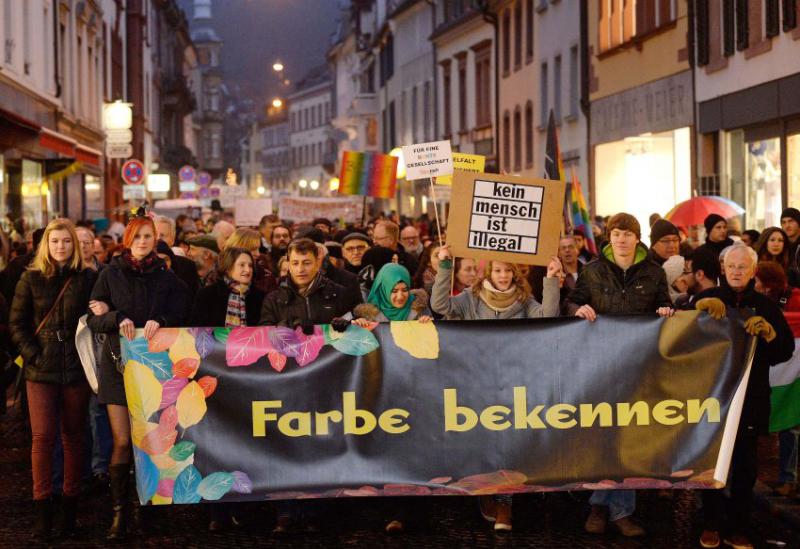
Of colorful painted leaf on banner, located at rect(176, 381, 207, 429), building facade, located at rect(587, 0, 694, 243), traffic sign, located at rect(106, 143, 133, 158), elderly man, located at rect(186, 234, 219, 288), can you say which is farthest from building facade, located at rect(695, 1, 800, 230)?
colorful painted leaf on banner, located at rect(176, 381, 207, 429)

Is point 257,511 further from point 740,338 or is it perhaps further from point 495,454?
point 740,338

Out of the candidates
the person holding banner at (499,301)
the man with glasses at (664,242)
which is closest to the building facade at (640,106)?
the man with glasses at (664,242)

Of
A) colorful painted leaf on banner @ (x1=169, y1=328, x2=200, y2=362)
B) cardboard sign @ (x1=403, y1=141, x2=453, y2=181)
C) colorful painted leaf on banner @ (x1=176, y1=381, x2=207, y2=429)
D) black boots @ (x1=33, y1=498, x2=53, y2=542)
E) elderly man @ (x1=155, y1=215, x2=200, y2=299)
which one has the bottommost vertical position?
black boots @ (x1=33, y1=498, x2=53, y2=542)

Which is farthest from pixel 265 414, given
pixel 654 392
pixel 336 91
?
pixel 336 91

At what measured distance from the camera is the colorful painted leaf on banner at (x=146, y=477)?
8.77 m

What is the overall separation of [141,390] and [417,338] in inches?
62.3

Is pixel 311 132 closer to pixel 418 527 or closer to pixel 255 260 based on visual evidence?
pixel 255 260

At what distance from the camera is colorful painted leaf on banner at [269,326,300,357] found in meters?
8.84

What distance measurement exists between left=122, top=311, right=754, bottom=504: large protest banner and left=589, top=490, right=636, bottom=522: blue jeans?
0.20 metres

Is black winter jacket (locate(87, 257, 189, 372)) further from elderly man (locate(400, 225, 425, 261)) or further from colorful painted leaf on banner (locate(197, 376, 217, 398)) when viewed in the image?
elderly man (locate(400, 225, 425, 261))

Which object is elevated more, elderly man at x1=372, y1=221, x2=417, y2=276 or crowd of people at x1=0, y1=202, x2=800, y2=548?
elderly man at x1=372, y1=221, x2=417, y2=276

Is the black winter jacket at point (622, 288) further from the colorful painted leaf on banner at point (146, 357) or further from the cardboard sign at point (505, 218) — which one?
the colorful painted leaf on banner at point (146, 357)

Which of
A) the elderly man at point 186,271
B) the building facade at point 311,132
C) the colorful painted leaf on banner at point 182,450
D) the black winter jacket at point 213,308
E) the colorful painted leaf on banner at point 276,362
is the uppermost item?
the building facade at point 311,132

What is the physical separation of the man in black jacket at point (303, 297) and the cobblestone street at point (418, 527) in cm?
119
